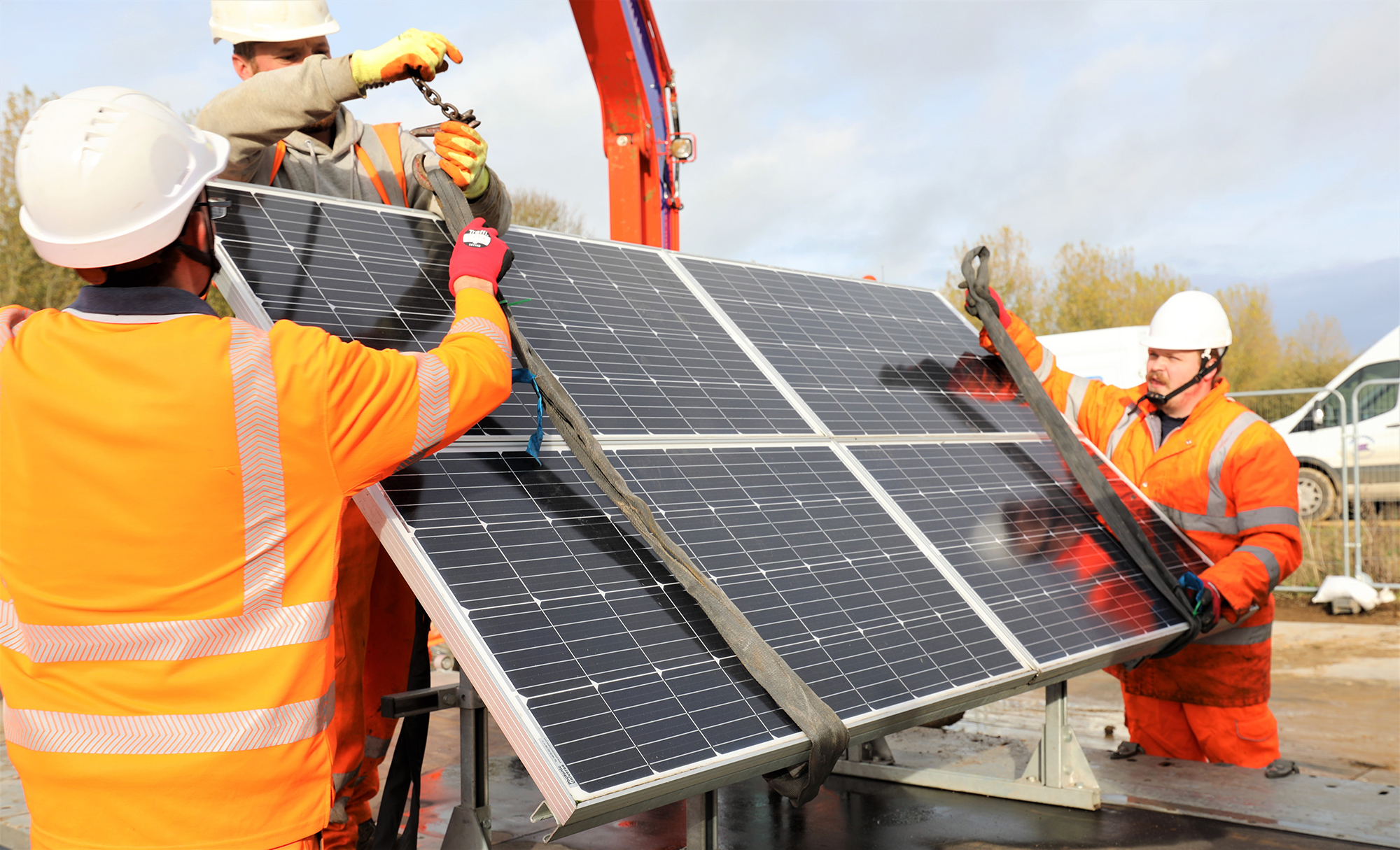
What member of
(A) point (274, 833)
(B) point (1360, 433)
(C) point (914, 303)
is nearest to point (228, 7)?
(A) point (274, 833)

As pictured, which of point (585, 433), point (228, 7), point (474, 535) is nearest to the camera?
point (474, 535)

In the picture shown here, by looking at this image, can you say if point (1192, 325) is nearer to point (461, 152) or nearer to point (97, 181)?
point (461, 152)

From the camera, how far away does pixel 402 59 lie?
3.12 m

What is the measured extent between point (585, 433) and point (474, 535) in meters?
0.48

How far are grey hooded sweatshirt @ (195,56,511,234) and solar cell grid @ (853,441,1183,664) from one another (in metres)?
1.91

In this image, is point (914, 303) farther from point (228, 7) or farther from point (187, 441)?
point (187, 441)

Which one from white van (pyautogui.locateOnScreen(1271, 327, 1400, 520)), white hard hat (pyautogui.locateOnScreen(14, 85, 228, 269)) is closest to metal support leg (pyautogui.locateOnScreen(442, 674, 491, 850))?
white hard hat (pyautogui.locateOnScreen(14, 85, 228, 269))

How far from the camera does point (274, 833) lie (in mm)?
2209

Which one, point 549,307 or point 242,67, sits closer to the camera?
point 549,307

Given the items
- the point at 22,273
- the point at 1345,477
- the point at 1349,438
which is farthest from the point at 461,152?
the point at 22,273

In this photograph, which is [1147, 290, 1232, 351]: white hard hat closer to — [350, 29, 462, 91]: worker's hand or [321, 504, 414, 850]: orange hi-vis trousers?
[350, 29, 462, 91]: worker's hand

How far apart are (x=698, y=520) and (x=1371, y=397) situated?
17095mm

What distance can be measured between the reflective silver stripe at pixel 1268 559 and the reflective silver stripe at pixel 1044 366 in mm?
1374

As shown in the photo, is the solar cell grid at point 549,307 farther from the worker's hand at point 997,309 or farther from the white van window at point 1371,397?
the white van window at point 1371,397
